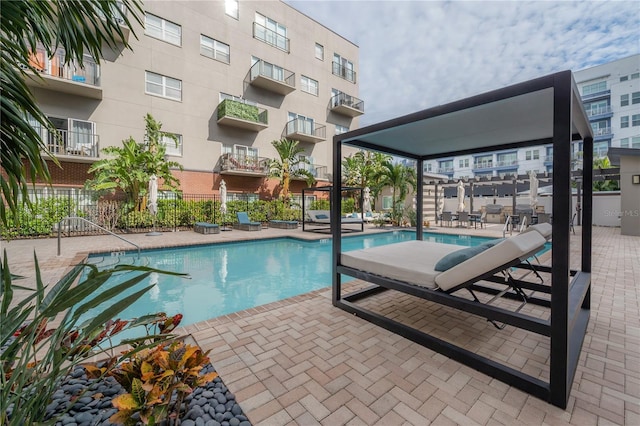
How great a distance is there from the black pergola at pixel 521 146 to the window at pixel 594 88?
44284mm

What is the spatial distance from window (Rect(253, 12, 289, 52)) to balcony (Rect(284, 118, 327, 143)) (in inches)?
196

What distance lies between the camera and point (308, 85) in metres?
20.2

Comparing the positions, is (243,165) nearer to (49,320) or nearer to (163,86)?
(163,86)

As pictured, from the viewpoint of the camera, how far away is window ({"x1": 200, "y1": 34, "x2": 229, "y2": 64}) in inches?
611

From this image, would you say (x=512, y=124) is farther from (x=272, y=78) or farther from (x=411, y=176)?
(x=272, y=78)

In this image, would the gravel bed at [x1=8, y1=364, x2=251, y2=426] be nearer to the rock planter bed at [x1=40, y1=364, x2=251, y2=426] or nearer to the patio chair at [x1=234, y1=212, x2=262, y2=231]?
the rock planter bed at [x1=40, y1=364, x2=251, y2=426]

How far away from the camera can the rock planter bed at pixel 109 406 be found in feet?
5.28

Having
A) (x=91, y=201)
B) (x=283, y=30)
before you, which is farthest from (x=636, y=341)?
(x=283, y=30)

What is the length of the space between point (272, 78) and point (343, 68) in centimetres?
779

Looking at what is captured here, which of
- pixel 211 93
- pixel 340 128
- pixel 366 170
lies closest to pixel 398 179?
pixel 366 170

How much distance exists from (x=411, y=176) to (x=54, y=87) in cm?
1677

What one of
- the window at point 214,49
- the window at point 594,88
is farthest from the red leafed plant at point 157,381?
the window at point 594,88

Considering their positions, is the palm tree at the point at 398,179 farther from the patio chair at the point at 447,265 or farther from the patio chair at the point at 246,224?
the patio chair at the point at 447,265

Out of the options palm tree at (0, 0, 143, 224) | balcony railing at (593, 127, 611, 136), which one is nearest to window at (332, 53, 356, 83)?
palm tree at (0, 0, 143, 224)
